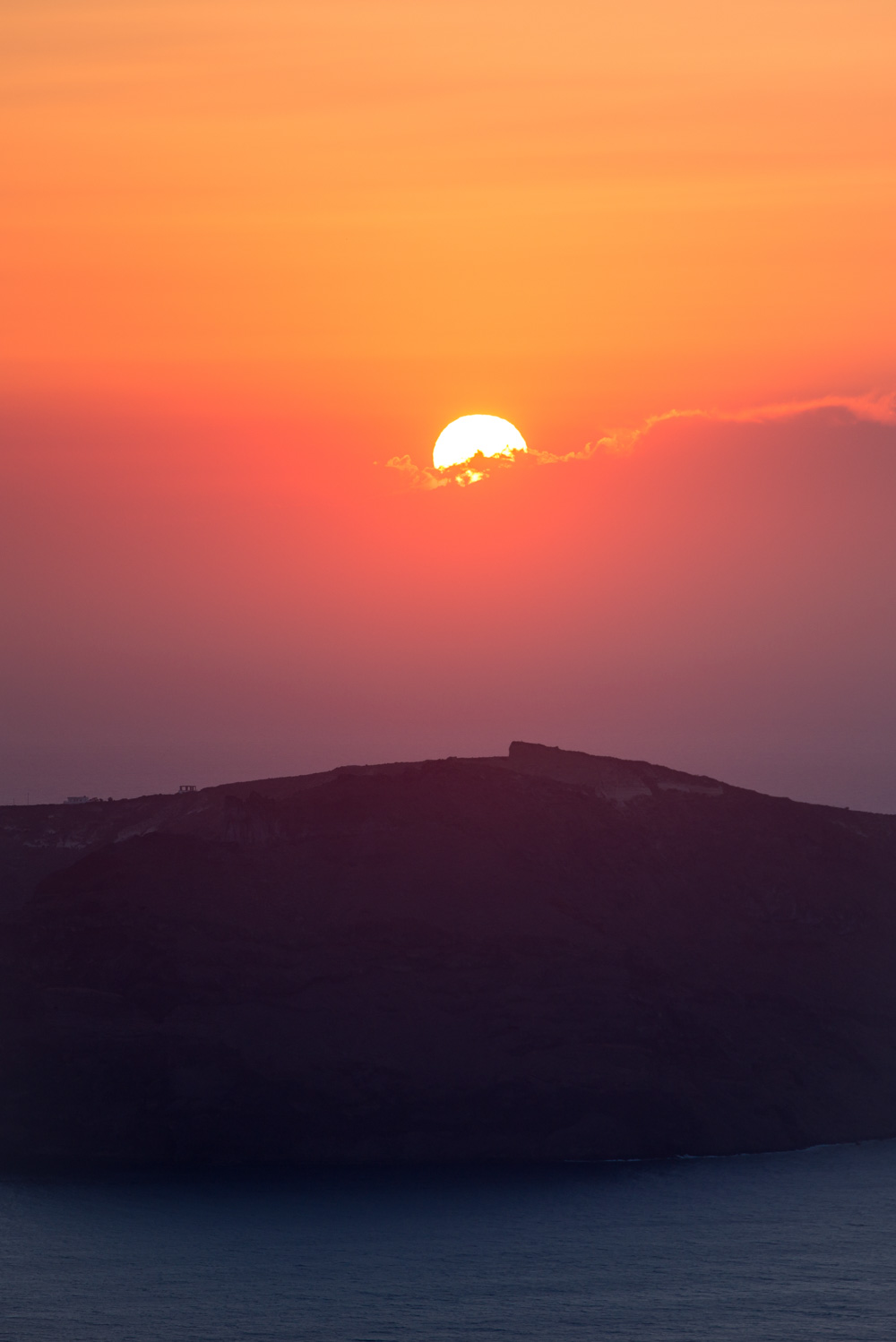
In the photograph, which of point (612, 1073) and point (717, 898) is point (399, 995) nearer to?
point (612, 1073)

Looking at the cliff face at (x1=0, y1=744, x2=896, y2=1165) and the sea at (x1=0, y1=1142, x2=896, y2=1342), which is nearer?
the sea at (x1=0, y1=1142, x2=896, y2=1342)

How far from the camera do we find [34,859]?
132000 millimetres

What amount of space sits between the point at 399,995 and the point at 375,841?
13390 mm

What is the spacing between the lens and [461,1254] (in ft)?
274

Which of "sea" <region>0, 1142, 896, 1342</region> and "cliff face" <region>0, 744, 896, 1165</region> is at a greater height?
"cliff face" <region>0, 744, 896, 1165</region>

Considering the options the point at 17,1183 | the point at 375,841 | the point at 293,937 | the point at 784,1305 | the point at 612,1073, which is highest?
the point at 375,841

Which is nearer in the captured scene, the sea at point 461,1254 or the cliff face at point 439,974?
the sea at point 461,1254

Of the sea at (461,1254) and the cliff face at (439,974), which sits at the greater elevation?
the cliff face at (439,974)

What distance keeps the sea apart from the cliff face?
4328 mm

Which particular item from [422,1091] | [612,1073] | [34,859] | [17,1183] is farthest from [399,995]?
[34,859]

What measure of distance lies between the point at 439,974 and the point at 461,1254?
3159 centimetres

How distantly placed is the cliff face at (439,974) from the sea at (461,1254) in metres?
4.33

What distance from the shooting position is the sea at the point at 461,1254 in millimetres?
72000

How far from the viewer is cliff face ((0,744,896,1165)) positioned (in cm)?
10538
